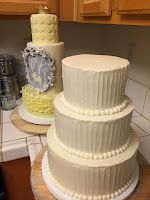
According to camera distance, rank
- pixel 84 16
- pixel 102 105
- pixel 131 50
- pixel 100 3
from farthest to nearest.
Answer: pixel 131 50 < pixel 84 16 < pixel 100 3 < pixel 102 105

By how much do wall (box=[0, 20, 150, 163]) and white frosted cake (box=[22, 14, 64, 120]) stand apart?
0.35 m

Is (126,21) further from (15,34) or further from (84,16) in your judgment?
(15,34)

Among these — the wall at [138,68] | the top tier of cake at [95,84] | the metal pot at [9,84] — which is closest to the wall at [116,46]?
the wall at [138,68]

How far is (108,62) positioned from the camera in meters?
0.47

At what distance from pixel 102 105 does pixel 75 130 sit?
88 mm

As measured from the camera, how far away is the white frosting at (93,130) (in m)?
0.45

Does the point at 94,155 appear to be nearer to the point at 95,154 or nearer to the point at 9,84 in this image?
the point at 95,154

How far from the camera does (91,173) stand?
1.52 feet

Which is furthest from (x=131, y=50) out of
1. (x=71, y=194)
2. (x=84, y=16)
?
(x=71, y=194)

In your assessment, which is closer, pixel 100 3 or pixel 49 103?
pixel 100 3

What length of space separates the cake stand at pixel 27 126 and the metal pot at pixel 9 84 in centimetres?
19

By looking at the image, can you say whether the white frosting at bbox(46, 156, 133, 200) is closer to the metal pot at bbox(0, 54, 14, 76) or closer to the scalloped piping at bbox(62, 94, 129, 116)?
the scalloped piping at bbox(62, 94, 129, 116)

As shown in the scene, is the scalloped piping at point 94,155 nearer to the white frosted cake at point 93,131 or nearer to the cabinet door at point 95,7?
the white frosted cake at point 93,131

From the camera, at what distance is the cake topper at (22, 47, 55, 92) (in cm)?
75
